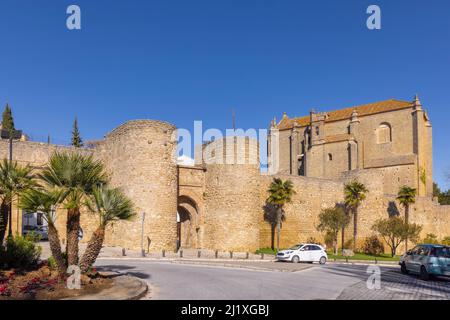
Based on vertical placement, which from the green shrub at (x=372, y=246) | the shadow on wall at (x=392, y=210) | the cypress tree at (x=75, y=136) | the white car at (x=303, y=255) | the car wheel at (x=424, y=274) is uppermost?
the cypress tree at (x=75, y=136)

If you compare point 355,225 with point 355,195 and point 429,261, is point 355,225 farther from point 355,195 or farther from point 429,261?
point 429,261

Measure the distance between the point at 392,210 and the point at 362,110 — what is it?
24.2m

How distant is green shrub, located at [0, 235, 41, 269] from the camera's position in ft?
47.1

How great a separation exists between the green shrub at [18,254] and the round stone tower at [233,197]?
18.0 meters

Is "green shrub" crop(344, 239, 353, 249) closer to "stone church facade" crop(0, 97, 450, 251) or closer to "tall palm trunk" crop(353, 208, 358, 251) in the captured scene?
"tall palm trunk" crop(353, 208, 358, 251)

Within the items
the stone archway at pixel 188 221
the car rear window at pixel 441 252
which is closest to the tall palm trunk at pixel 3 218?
the car rear window at pixel 441 252

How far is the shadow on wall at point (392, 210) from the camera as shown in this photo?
4525 centimetres

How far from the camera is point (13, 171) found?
1509 centimetres

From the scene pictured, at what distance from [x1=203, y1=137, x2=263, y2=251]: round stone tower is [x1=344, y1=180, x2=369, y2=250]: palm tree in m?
12.1

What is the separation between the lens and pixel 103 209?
511 inches

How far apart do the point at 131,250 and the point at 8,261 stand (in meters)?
13.7

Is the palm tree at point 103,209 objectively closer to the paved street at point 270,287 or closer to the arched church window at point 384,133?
the paved street at point 270,287

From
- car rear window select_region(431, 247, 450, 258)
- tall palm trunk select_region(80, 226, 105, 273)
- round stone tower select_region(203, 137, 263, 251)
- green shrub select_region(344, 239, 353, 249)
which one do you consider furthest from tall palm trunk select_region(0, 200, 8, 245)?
green shrub select_region(344, 239, 353, 249)

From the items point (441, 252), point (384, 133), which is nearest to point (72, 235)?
point (441, 252)
